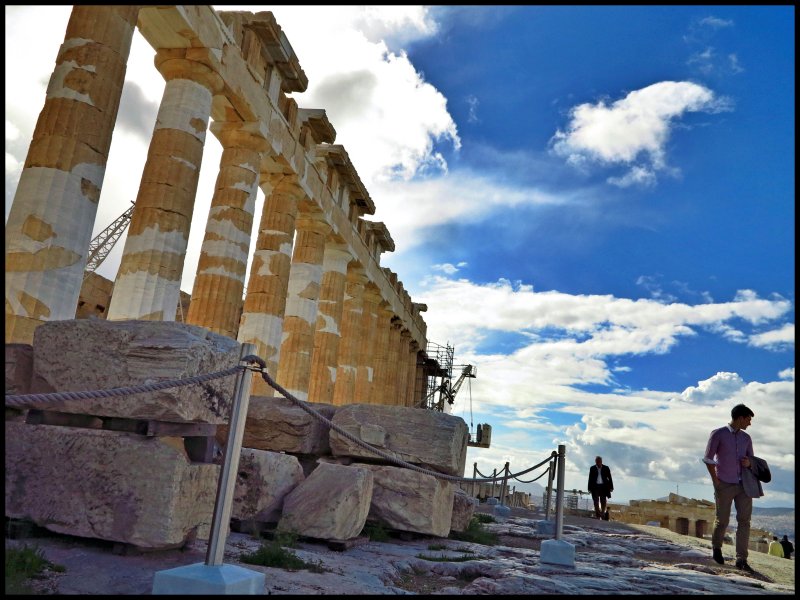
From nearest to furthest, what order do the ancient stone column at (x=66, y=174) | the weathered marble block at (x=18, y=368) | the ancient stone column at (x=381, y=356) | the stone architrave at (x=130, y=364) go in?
1. the stone architrave at (x=130, y=364)
2. the weathered marble block at (x=18, y=368)
3. the ancient stone column at (x=66, y=174)
4. the ancient stone column at (x=381, y=356)

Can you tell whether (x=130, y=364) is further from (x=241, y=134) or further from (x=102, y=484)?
(x=241, y=134)

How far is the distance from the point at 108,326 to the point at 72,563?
5.12 feet

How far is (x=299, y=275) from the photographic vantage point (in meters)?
18.6

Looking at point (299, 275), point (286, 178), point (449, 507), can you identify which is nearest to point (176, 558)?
point (449, 507)

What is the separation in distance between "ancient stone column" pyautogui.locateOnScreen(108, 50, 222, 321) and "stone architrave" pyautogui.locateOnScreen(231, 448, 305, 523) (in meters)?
5.56

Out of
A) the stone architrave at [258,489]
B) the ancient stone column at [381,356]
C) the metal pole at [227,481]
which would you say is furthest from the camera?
the ancient stone column at [381,356]

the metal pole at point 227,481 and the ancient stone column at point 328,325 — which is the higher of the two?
the ancient stone column at point 328,325

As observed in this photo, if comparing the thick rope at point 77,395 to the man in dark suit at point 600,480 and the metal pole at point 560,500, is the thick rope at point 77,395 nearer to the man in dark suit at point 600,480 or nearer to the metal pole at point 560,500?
the metal pole at point 560,500

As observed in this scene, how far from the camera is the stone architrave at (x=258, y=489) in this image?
5.71m

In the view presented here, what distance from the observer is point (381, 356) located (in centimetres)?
2825

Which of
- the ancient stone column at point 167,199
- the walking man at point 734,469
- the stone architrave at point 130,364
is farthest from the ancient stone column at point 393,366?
the stone architrave at point 130,364

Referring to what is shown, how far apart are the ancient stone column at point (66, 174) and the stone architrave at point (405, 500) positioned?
4970 mm

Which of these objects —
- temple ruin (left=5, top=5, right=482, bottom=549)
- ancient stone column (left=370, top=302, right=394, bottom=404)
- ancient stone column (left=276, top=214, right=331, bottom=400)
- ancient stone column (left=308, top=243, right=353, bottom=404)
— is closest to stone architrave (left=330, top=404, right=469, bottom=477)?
temple ruin (left=5, top=5, right=482, bottom=549)

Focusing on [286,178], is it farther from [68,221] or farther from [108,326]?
[108,326]
